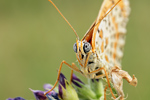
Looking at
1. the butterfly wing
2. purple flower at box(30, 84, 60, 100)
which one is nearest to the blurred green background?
the butterfly wing

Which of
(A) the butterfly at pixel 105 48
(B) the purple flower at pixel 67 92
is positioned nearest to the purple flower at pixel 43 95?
(B) the purple flower at pixel 67 92

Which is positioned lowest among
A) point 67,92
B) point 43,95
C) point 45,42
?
point 67,92

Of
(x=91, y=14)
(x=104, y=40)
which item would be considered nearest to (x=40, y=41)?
(x=91, y=14)

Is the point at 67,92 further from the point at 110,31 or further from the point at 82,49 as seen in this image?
the point at 110,31

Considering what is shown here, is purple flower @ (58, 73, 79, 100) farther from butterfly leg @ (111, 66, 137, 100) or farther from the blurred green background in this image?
the blurred green background

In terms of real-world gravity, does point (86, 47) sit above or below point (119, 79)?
above

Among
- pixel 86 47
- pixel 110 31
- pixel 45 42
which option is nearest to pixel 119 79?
pixel 86 47

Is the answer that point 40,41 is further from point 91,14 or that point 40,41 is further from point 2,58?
point 91,14

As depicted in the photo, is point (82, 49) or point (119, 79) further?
point (82, 49)
